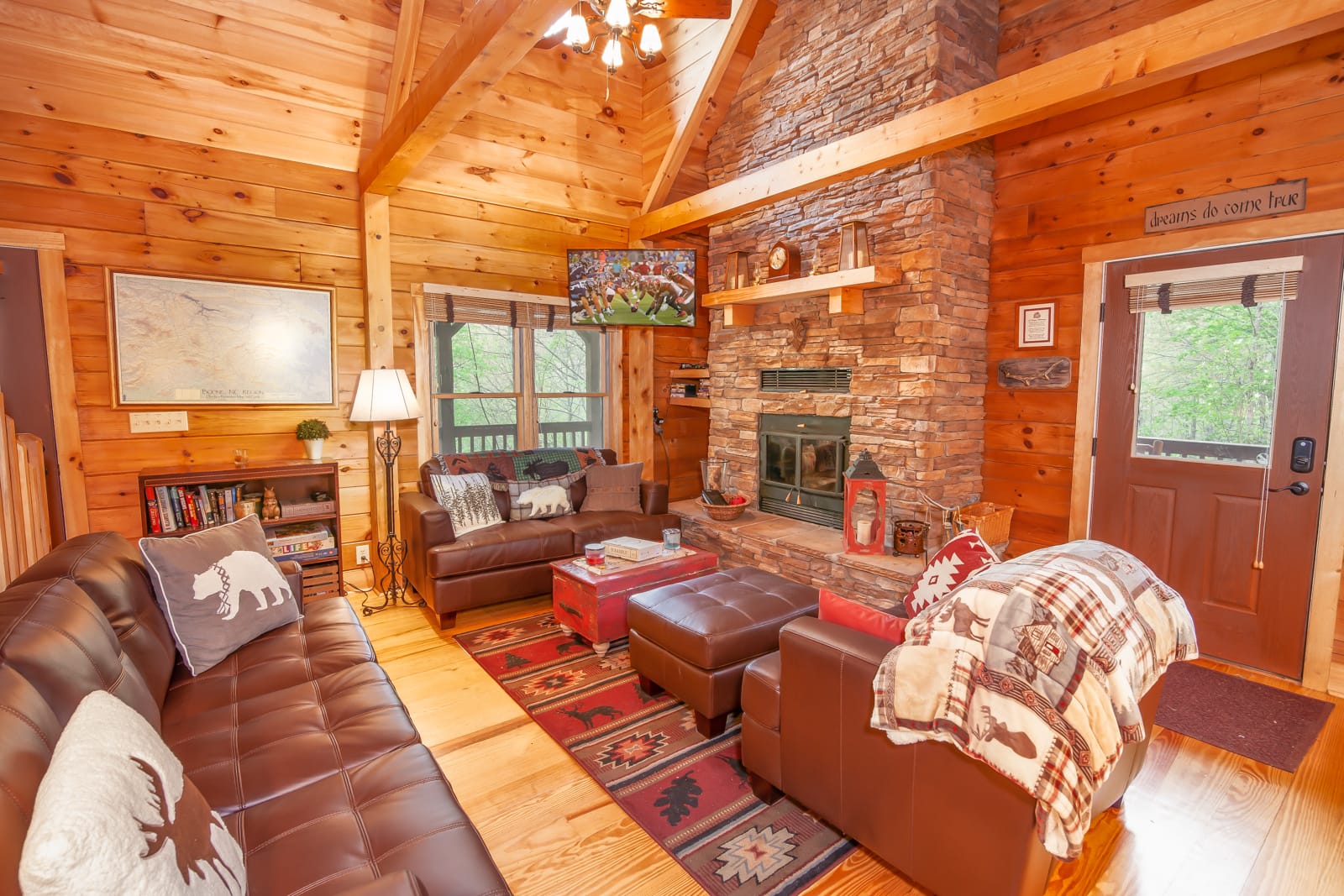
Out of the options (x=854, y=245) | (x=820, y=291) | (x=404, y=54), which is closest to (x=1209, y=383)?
(x=854, y=245)

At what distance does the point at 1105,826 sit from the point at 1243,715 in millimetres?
1186

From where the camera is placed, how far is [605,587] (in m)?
3.03

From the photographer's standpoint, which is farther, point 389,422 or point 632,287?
point 632,287

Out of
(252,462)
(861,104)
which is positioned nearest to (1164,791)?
(861,104)

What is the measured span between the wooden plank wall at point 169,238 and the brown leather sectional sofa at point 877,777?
10.7ft

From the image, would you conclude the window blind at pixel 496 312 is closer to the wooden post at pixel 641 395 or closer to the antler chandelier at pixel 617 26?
the wooden post at pixel 641 395

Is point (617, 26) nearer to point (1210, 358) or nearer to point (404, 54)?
point (404, 54)

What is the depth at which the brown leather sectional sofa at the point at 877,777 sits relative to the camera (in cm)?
139

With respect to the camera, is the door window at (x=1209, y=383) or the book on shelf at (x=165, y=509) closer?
the door window at (x=1209, y=383)

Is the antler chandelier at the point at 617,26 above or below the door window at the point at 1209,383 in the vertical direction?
above

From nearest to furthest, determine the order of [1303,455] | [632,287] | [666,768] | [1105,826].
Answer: [1105,826]
[666,768]
[1303,455]
[632,287]

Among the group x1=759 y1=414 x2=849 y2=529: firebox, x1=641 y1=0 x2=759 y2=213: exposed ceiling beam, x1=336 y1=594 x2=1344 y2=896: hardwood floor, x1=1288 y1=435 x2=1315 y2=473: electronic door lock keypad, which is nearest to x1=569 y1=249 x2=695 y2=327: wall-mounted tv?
x1=641 y1=0 x2=759 y2=213: exposed ceiling beam

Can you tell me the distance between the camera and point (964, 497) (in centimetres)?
382

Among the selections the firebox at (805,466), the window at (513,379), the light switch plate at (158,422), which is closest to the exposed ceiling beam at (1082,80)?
the firebox at (805,466)
